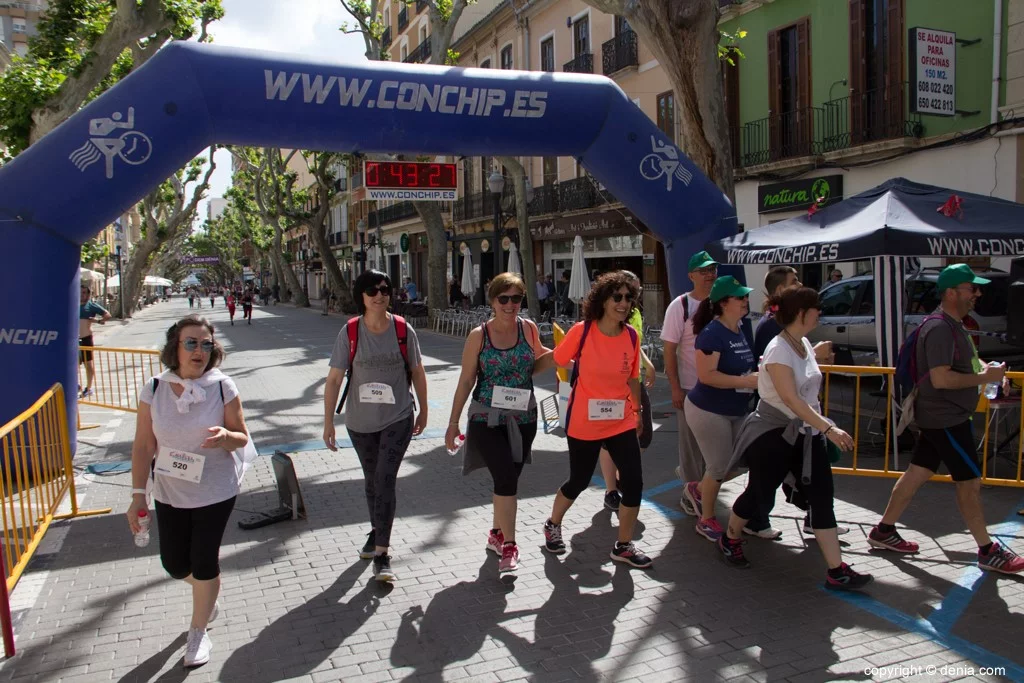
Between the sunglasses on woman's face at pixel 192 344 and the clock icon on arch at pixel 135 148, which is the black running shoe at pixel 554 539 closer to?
the sunglasses on woman's face at pixel 192 344

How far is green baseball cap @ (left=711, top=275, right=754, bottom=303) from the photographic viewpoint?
4.75m

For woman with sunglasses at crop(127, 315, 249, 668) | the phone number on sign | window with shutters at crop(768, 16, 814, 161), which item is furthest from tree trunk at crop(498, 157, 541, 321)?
the phone number on sign

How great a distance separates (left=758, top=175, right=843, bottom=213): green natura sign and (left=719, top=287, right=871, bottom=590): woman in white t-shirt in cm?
1293

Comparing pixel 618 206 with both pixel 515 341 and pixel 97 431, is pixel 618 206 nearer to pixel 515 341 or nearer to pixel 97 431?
pixel 97 431

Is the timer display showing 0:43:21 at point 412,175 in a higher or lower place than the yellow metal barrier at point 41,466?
higher

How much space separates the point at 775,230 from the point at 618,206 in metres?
14.8

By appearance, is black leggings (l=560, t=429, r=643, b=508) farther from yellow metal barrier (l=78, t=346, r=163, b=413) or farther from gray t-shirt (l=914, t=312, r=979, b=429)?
yellow metal barrier (l=78, t=346, r=163, b=413)

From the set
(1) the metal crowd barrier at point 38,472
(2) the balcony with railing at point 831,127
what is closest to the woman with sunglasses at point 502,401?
(1) the metal crowd barrier at point 38,472

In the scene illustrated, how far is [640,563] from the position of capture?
15.8ft

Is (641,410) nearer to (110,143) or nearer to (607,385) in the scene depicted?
(607,385)

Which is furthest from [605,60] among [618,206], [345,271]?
[345,271]

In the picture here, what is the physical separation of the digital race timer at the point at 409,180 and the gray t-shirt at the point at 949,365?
11.5m

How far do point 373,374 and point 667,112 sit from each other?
62.4 ft

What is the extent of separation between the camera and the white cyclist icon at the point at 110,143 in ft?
20.4
